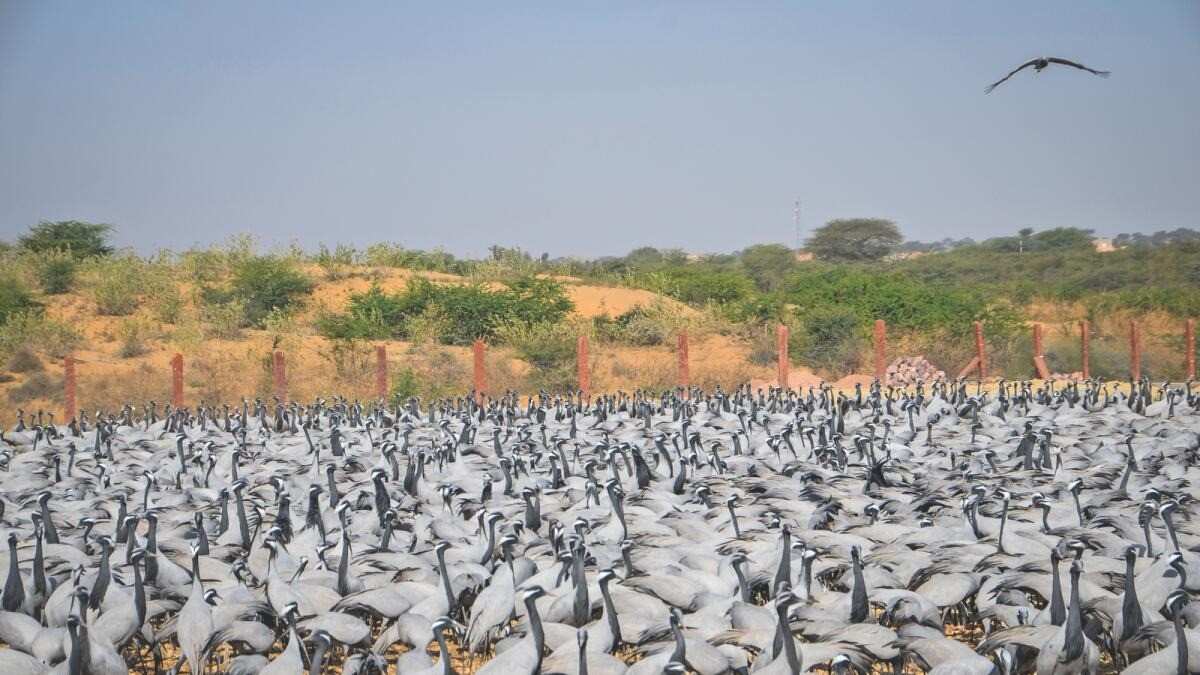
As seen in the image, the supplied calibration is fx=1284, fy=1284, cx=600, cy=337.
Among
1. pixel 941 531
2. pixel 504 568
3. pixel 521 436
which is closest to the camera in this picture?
pixel 504 568

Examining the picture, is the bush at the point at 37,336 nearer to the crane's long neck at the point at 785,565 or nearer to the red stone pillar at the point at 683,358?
the red stone pillar at the point at 683,358

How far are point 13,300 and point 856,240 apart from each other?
1688 inches

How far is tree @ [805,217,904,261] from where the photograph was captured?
63.7m

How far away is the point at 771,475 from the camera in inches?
471

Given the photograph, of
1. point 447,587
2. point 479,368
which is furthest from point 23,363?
point 447,587

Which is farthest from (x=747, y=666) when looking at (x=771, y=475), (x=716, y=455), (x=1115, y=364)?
(x=1115, y=364)

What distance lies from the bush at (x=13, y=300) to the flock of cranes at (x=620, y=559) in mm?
17703

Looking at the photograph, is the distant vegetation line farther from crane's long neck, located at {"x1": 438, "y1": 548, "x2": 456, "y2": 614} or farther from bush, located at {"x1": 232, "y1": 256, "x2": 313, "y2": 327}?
crane's long neck, located at {"x1": 438, "y1": 548, "x2": 456, "y2": 614}

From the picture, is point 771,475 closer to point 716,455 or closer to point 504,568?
point 716,455

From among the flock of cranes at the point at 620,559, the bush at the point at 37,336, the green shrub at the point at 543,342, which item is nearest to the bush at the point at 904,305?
the green shrub at the point at 543,342

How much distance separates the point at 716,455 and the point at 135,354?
63.0ft

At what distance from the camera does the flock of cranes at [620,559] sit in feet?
22.3

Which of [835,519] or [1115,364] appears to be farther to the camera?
[1115,364]

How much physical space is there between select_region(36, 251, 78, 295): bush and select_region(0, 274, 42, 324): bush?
138 cm
